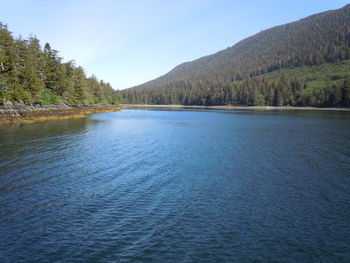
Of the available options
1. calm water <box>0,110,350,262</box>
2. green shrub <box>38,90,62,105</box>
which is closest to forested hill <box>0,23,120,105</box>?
green shrub <box>38,90,62,105</box>

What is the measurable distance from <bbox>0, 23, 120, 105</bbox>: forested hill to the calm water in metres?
49.3

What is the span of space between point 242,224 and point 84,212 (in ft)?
29.4

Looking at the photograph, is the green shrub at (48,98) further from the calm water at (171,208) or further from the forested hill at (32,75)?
the calm water at (171,208)

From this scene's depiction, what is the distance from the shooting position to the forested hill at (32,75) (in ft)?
229

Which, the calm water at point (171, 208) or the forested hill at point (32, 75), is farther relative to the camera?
the forested hill at point (32, 75)

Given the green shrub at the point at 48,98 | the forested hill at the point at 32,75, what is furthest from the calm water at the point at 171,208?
the green shrub at the point at 48,98

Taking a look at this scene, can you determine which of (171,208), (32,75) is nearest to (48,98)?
(32,75)

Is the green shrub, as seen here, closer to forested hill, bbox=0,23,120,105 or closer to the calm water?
forested hill, bbox=0,23,120,105

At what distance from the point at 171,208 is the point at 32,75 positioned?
7974 cm

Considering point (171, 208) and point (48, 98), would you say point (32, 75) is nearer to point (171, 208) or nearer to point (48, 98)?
point (48, 98)

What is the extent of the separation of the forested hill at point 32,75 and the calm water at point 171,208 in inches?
1941

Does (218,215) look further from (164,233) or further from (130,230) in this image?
(130,230)

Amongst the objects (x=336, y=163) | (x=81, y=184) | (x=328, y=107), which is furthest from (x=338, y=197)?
(x=328, y=107)

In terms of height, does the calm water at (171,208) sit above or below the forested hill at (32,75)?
below
